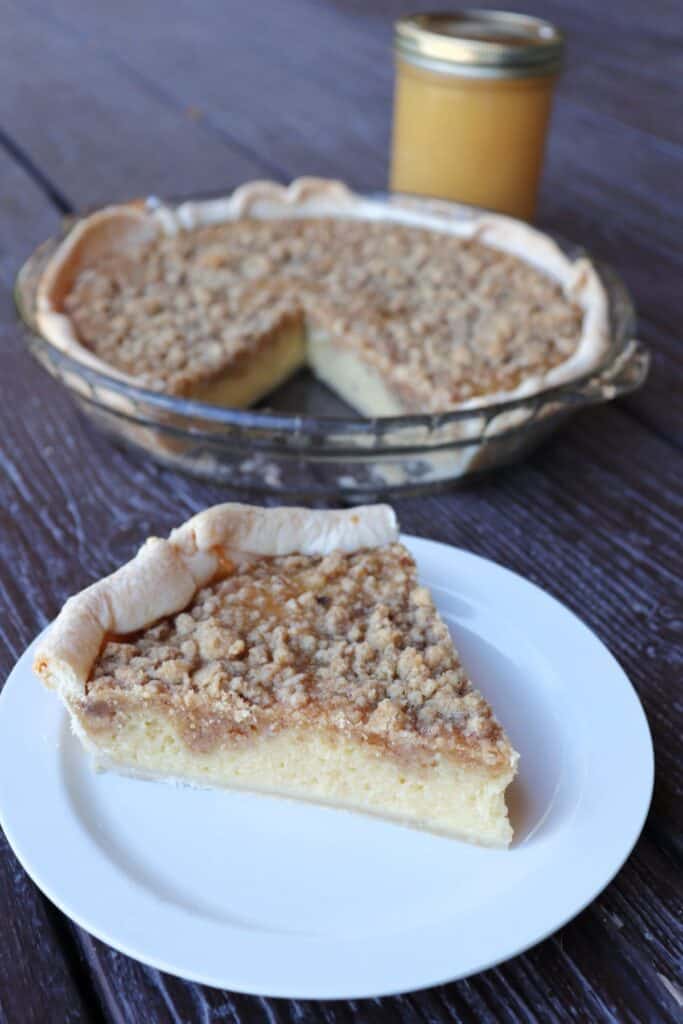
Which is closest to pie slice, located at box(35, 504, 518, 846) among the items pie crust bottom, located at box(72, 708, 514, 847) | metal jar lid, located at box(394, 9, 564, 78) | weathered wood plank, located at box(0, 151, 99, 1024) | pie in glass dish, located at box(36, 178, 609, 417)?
pie crust bottom, located at box(72, 708, 514, 847)

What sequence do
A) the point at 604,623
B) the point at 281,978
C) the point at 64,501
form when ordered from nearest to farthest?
the point at 281,978
the point at 604,623
the point at 64,501

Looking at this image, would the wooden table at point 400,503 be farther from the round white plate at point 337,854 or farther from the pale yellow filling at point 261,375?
the pale yellow filling at point 261,375

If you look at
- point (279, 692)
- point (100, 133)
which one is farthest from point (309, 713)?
point (100, 133)

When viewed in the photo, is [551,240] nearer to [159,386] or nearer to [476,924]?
[159,386]

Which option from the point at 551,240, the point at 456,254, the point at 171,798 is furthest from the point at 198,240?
the point at 171,798

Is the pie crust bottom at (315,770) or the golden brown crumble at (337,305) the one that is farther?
the golden brown crumble at (337,305)

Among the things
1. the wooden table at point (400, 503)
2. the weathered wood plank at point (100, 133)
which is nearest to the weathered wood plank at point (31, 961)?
the wooden table at point (400, 503)
